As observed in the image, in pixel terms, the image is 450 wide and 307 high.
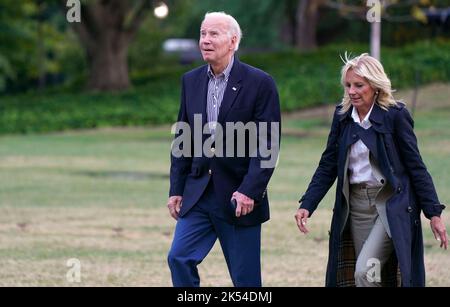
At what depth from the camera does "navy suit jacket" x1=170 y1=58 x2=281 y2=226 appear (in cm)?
716

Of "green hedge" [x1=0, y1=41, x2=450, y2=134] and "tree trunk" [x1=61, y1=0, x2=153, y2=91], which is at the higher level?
"tree trunk" [x1=61, y1=0, x2=153, y2=91]

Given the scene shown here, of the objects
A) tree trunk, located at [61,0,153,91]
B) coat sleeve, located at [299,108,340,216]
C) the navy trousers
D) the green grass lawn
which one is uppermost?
tree trunk, located at [61,0,153,91]

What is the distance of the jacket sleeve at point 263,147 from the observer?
711 centimetres

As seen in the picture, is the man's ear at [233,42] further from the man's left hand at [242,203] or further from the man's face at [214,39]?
the man's left hand at [242,203]

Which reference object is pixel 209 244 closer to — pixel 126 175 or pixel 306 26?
pixel 126 175

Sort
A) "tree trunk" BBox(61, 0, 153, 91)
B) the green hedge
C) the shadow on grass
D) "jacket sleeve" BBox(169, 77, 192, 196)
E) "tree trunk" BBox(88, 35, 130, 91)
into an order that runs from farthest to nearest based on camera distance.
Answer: "tree trunk" BBox(88, 35, 130, 91) → "tree trunk" BBox(61, 0, 153, 91) → the green hedge → the shadow on grass → "jacket sleeve" BBox(169, 77, 192, 196)

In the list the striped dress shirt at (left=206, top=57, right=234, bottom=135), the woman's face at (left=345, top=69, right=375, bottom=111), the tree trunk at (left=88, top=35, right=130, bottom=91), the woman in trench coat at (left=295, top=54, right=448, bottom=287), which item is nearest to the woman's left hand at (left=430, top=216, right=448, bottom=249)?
the woman in trench coat at (left=295, top=54, right=448, bottom=287)

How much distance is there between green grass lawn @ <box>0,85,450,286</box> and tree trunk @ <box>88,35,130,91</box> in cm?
1238

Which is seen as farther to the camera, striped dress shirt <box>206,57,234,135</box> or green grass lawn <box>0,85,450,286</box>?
green grass lawn <box>0,85,450,286</box>

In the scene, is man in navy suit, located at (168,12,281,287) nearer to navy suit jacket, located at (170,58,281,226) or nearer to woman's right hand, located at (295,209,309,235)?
navy suit jacket, located at (170,58,281,226)

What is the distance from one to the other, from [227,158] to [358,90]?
936 millimetres

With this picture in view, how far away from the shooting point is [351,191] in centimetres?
709

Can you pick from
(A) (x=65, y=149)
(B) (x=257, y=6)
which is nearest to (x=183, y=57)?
(B) (x=257, y=6)

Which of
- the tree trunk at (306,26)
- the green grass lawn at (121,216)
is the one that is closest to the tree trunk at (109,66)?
the tree trunk at (306,26)
